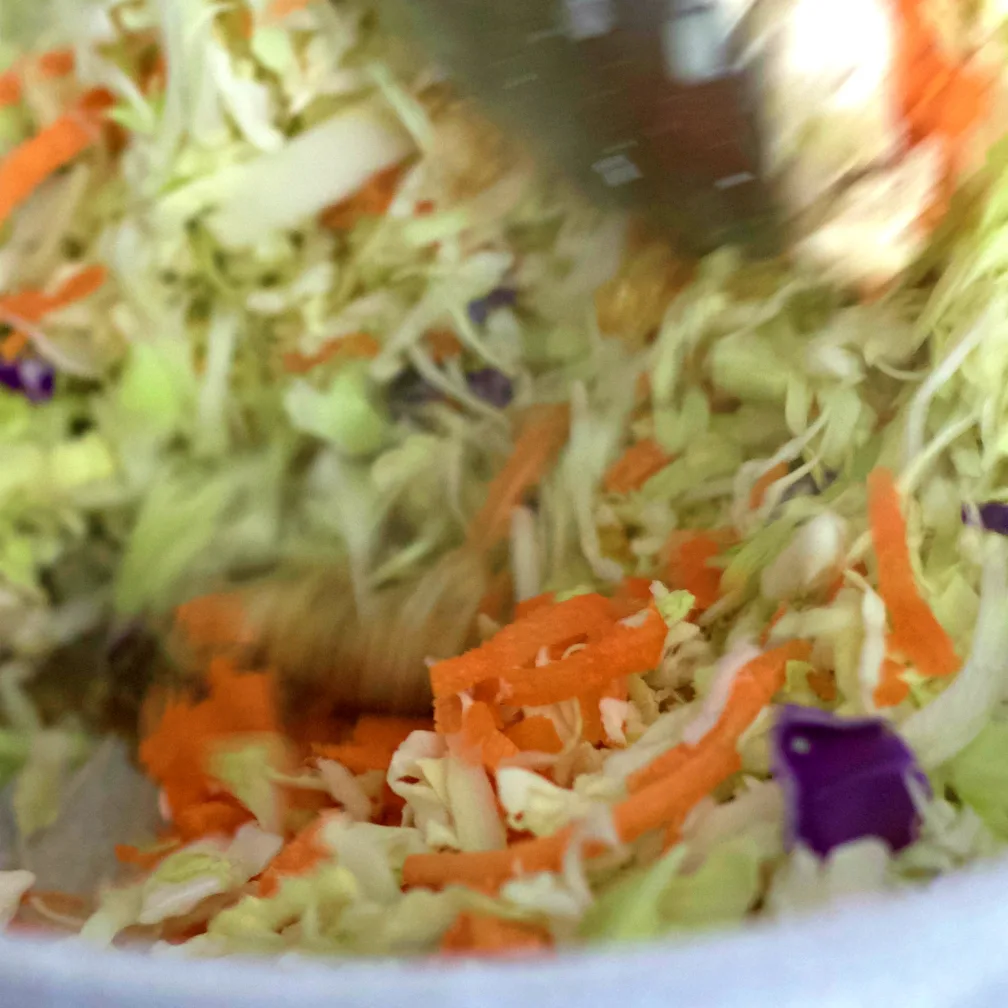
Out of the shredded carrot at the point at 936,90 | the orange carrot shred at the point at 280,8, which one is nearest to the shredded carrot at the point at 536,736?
the shredded carrot at the point at 936,90

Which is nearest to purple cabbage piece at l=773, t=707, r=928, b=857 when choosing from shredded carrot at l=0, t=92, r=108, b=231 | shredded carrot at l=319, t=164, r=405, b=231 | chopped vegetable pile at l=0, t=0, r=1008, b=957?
chopped vegetable pile at l=0, t=0, r=1008, b=957

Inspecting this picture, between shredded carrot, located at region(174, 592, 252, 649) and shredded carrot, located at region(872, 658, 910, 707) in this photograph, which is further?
shredded carrot, located at region(174, 592, 252, 649)

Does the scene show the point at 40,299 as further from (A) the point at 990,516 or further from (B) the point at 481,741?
(A) the point at 990,516

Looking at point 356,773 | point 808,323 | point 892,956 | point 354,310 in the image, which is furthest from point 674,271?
point 892,956

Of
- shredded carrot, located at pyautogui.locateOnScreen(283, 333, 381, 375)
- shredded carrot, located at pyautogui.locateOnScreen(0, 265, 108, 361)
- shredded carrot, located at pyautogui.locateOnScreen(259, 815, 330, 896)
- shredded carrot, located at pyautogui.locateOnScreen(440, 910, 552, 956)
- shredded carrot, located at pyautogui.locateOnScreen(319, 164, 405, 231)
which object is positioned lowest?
shredded carrot, located at pyautogui.locateOnScreen(259, 815, 330, 896)

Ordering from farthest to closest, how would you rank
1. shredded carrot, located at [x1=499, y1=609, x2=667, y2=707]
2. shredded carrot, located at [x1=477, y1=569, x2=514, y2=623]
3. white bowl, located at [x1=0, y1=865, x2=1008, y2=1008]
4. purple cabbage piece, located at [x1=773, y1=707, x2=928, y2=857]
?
shredded carrot, located at [x1=477, y1=569, x2=514, y2=623]
shredded carrot, located at [x1=499, y1=609, x2=667, y2=707]
purple cabbage piece, located at [x1=773, y1=707, x2=928, y2=857]
white bowl, located at [x1=0, y1=865, x2=1008, y2=1008]

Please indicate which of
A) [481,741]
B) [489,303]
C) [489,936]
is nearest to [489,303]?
[489,303]

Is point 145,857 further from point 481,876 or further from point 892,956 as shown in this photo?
point 892,956

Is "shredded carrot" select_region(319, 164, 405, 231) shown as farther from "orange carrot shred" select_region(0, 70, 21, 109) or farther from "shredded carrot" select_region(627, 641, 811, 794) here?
"shredded carrot" select_region(627, 641, 811, 794)
